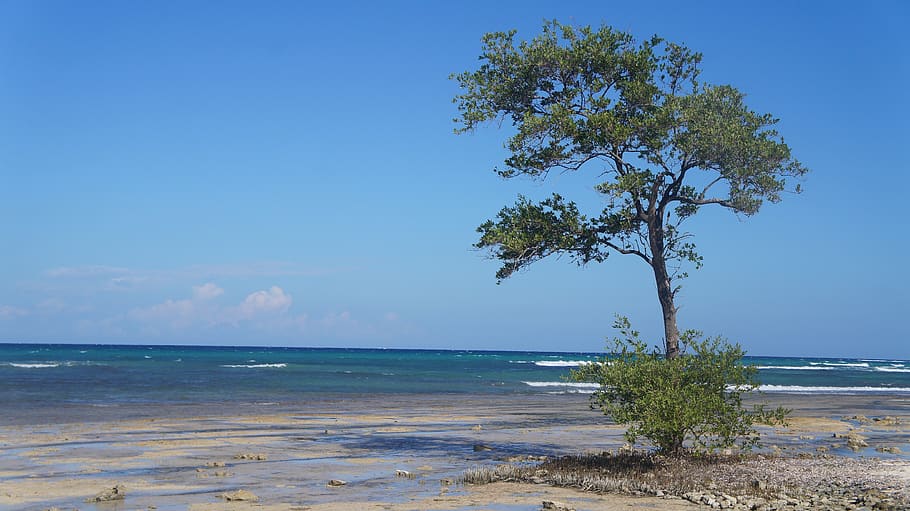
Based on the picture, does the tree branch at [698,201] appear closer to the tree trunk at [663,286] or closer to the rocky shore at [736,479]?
the tree trunk at [663,286]

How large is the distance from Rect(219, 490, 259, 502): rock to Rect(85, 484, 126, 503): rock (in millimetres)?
1586

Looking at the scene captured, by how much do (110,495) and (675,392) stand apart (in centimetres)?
941

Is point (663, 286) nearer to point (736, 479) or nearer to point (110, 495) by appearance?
point (736, 479)

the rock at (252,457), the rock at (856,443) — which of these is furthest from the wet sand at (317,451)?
the rock at (856,443)

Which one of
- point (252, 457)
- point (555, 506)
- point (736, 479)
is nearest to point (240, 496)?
point (555, 506)

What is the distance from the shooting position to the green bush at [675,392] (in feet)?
47.5

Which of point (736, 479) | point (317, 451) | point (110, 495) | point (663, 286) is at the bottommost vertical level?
point (317, 451)

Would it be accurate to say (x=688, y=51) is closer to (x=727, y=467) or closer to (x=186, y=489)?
(x=727, y=467)

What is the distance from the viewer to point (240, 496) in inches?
517

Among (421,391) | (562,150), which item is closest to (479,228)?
(562,150)

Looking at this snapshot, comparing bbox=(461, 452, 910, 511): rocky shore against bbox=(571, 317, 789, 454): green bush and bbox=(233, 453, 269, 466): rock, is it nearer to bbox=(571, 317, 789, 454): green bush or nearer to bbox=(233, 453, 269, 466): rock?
bbox=(571, 317, 789, 454): green bush

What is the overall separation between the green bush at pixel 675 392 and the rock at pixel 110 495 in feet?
25.9

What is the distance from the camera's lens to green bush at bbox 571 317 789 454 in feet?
47.5

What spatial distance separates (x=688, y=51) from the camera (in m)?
17.9
